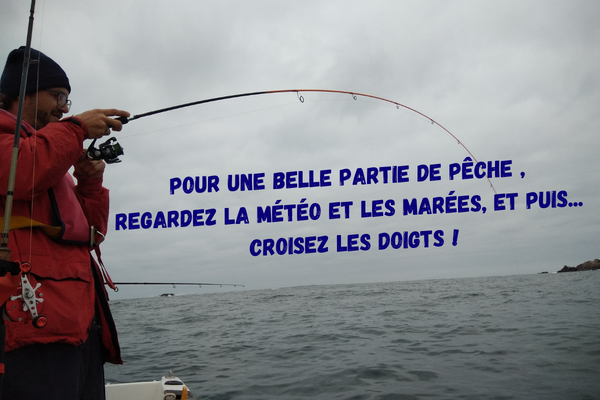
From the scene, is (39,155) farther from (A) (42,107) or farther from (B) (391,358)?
(B) (391,358)

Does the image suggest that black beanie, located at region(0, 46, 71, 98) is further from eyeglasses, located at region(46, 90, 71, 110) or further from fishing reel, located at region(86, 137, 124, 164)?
fishing reel, located at region(86, 137, 124, 164)

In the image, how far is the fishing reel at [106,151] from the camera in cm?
193

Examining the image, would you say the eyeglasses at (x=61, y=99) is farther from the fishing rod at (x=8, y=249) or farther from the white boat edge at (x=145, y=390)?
the white boat edge at (x=145, y=390)

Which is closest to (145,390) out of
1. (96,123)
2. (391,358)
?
(96,123)

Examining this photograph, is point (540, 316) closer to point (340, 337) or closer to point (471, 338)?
point (471, 338)

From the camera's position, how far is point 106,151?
1931 mm

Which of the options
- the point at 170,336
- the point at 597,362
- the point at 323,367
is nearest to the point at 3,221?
the point at 323,367

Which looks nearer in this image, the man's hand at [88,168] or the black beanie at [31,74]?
the black beanie at [31,74]

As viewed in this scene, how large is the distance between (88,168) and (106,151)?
0.14m

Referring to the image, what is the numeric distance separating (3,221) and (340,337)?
739 centimetres

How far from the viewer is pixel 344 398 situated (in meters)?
4.32

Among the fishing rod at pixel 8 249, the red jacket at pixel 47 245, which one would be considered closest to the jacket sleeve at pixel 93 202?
the red jacket at pixel 47 245

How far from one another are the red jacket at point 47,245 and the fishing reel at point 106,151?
0.22 meters

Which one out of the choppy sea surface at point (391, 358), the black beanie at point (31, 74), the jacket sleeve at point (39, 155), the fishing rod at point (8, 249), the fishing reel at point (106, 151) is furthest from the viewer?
the choppy sea surface at point (391, 358)
